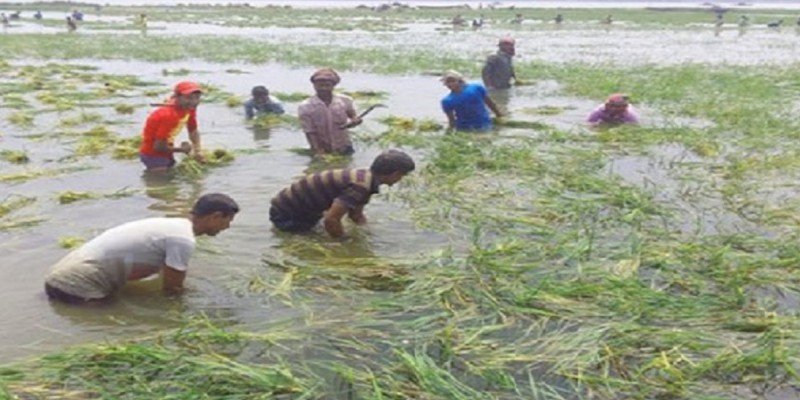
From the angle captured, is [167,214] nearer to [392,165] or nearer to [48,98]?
[392,165]

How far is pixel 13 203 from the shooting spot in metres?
7.68

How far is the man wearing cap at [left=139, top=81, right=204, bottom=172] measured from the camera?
27.2ft

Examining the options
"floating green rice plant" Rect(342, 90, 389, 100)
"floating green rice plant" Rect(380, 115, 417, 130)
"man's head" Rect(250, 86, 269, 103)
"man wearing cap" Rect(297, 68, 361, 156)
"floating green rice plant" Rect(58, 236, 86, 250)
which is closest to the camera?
"floating green rice plant" Rect(58, 236, 86, 250)

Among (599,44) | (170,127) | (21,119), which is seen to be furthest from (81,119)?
(599,44)

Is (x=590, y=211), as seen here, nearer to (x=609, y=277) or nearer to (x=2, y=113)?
(x=609, y=277)

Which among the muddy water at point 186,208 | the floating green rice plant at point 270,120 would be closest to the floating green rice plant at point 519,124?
the muddy water at point 186,208

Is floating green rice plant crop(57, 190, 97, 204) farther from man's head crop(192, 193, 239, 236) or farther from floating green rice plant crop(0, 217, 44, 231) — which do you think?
man's head crop(192, 193, 239, 236)

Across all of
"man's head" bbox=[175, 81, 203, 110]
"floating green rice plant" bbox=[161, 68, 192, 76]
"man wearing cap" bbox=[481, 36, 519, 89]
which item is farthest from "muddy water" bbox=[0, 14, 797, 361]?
"floating green rice plant" bbox=[161, 68, 192, 76]

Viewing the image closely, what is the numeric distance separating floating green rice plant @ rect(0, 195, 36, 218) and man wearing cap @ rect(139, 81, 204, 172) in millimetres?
1387

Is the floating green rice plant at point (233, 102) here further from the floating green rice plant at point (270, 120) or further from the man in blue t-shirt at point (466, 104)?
the man in blue t-shirt at point (466, 104)

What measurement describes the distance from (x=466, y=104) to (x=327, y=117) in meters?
2.28

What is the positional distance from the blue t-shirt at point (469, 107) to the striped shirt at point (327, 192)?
4.67 meters

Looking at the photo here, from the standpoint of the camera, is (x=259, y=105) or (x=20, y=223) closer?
(x=20, y=223)

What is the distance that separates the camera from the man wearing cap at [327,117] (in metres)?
9.23
